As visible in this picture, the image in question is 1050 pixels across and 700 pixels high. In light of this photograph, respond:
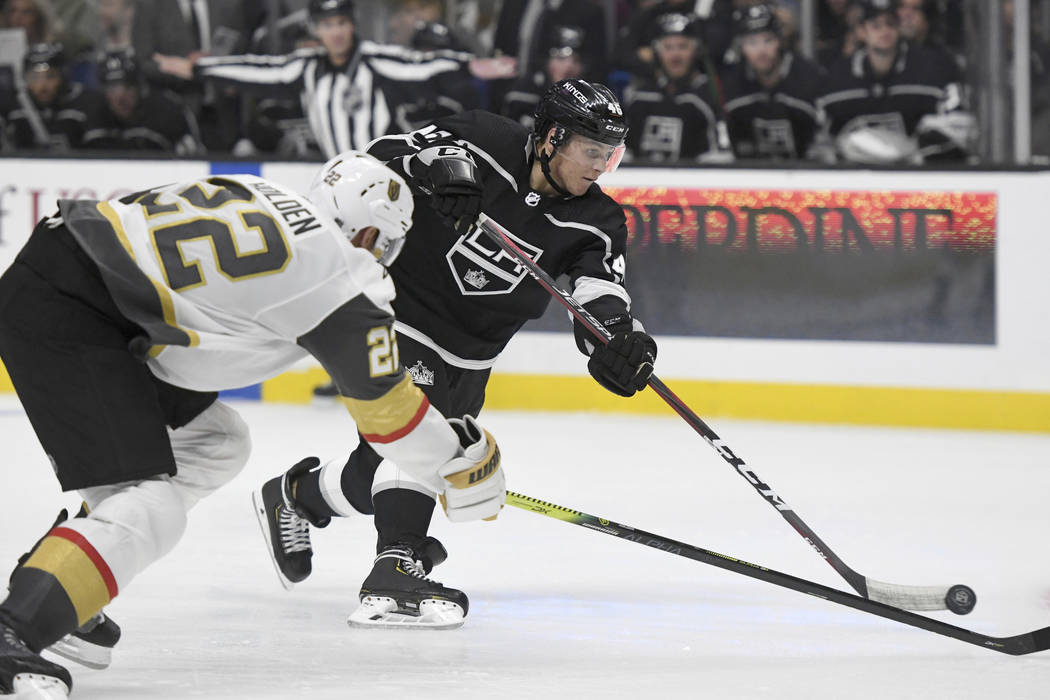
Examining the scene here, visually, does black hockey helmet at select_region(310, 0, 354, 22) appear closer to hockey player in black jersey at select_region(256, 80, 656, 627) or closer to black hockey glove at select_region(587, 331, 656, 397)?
hockey player in black jersey at select_region(256, 80, 656, 627)

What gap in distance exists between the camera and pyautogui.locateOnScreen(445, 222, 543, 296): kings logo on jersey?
3160 mm

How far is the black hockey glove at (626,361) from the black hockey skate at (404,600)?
1.74 feet

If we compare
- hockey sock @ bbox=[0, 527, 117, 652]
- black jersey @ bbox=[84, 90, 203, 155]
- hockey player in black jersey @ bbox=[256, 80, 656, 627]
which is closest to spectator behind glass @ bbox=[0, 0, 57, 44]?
black jersey @ bbox=[84, 90, 203, 155]

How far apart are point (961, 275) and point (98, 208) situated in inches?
153

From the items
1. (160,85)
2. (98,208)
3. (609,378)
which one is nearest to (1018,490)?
(609,378)

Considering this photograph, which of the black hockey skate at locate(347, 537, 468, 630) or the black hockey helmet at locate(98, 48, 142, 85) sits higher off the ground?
the black hockey helmet at locate(98, 48, 142, 85)

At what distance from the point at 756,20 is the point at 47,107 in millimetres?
3219

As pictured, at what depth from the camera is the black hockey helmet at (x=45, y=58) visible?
6684 mm

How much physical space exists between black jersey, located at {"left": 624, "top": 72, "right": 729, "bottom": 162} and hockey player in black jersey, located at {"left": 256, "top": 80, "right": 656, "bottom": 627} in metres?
2.69

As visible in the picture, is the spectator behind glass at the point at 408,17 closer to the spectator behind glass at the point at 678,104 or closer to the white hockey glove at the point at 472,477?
the spectator behind glass at the point at 678,104

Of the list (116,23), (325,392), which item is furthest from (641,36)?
(116,23)

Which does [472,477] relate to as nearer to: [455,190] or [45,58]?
[455,190]

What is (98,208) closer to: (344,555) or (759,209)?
(344,555)

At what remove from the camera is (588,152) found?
3.07m
